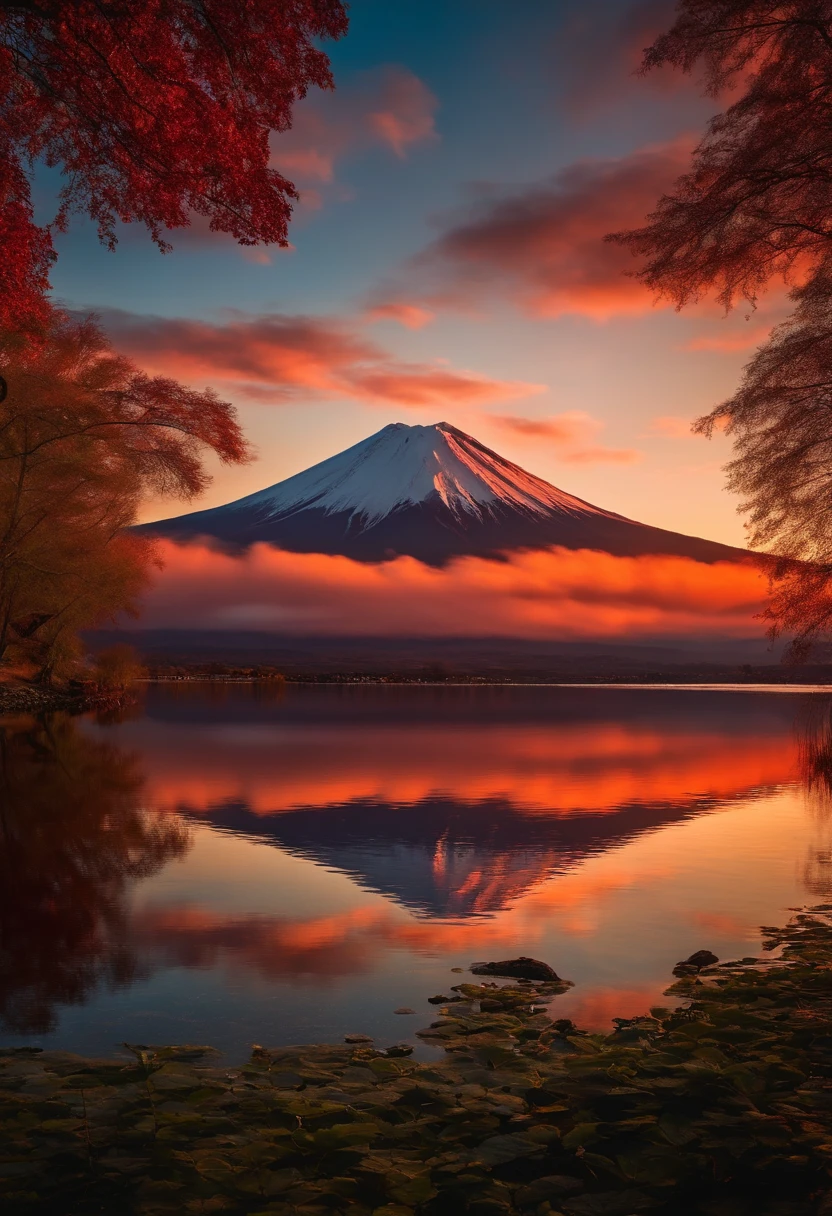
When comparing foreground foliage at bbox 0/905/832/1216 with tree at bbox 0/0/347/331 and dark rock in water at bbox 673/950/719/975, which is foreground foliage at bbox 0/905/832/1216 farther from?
tree at bbox 0/0/347/331

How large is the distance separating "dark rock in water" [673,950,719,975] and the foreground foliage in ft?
4.98

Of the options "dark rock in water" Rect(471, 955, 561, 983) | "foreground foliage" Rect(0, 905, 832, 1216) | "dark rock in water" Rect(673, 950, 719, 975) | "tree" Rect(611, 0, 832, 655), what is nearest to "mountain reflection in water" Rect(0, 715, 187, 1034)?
"foreground foliage" Rect(0, 905, 832, 1216)

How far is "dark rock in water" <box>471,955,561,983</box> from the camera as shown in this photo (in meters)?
8.09

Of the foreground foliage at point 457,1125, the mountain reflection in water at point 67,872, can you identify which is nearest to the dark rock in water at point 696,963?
the foreground foliage at point 457,1125

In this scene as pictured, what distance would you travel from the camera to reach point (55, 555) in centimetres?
3484

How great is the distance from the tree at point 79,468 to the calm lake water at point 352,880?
7650 mm

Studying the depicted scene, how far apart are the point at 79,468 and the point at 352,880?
23.4m

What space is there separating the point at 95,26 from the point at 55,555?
1130 inches

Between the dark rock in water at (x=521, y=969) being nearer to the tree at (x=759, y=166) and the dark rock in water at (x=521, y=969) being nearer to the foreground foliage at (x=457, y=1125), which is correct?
the foreground foliage at (x=457, y=1125)

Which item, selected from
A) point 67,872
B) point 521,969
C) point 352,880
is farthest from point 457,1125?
point 67,872

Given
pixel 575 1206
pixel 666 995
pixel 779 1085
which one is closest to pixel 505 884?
pixel 666 995

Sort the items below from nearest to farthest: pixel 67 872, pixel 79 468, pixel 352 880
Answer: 1. pixel 67 872
2. pixel 352 880
3. pixel 79 468

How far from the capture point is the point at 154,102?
8695 mm

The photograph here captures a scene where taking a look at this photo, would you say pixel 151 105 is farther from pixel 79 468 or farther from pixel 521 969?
pixel 79 468
